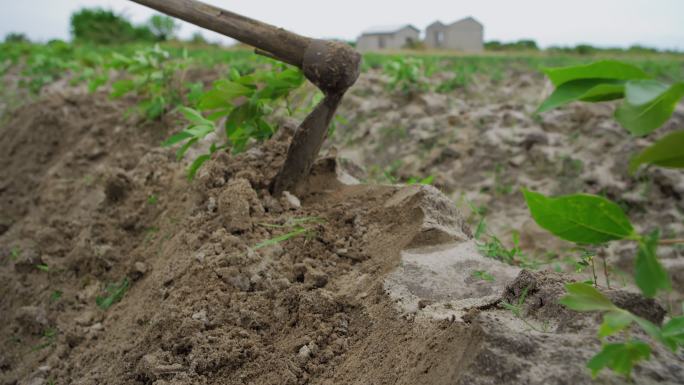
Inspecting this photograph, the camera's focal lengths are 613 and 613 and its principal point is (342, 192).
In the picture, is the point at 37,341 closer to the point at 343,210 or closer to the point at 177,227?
the point at 177,227

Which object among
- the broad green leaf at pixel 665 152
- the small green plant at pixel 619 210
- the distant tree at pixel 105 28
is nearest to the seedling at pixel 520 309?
the small green plant at pixel 619 210

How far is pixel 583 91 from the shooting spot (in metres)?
1.19

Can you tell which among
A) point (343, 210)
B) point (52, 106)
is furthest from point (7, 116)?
point (343, 210)

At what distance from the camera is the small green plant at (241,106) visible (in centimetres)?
270

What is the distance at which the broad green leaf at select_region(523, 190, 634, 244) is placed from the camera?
116cm

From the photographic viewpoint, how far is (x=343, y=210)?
2473 millimetres

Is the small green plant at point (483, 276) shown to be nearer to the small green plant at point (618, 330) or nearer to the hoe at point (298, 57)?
the small green plant at point (618, 330)

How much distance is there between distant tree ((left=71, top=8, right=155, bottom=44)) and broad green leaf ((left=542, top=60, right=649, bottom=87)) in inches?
690

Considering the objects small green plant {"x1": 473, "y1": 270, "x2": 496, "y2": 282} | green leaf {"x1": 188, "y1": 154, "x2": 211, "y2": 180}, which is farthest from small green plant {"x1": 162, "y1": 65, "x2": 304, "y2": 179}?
small green plant {"x1": 473, "y1": 270, "x2": 496, "y2": 282}

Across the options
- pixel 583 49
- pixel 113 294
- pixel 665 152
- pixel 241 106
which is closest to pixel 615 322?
pixel 665 152

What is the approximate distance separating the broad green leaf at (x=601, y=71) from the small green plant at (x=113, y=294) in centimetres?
209

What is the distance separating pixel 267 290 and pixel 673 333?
126cm

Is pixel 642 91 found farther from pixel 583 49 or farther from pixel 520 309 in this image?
pixel 583 49

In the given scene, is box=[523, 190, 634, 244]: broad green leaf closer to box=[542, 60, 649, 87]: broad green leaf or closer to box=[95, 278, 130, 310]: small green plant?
box=[542, 60, 649, 87]: broad green leaf
